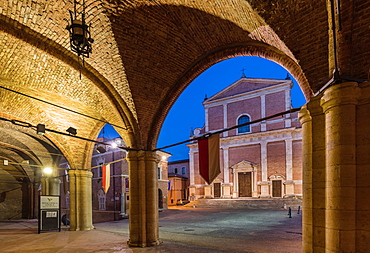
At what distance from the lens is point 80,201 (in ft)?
40.3

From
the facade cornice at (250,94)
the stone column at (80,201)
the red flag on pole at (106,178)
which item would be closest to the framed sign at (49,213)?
the stone column at (80,201)

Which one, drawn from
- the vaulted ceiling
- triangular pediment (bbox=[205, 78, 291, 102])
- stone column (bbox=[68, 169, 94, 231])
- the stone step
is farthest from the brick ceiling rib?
triangular pediment (bbox=[205, 78, 291, 102])

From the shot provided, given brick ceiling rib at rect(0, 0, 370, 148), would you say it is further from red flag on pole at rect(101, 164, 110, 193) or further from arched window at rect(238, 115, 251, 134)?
arched window at rect(238, 115, 251, 134)

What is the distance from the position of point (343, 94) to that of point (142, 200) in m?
6.82

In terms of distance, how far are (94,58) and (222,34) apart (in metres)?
3.83

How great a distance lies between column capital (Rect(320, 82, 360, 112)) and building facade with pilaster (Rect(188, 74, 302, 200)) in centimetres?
2341

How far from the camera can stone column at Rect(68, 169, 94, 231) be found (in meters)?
12.2

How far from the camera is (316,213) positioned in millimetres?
4059

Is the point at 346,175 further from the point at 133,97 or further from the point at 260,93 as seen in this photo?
the point at 260,93

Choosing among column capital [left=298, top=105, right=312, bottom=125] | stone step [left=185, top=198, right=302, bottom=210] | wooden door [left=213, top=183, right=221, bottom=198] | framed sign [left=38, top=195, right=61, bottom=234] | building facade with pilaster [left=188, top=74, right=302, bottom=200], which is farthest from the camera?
wooden door [left=213, top=183, right=221, bottom=198]

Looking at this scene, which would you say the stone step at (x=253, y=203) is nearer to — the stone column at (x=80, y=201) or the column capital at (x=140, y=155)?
the stone column at (x=80, y=201)

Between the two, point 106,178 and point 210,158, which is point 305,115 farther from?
point 106,178

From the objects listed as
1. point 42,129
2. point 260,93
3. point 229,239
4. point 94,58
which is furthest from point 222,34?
point 260,93

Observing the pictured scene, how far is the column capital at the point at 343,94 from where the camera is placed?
3484mm
